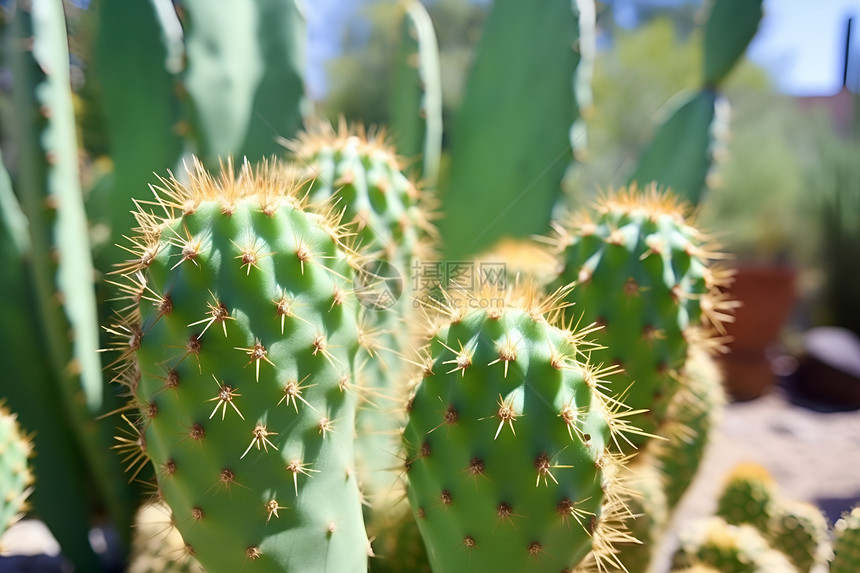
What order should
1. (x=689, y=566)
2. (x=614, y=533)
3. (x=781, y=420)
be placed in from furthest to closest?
1. (x=781, y=420)
2. (x=689, y=566)
3. (x=614, y=533)

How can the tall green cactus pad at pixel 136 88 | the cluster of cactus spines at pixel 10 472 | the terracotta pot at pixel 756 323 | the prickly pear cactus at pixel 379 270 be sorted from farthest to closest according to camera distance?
the terracotta pot at pixel 756 323 → the tall green cactus pad at pixel 136 88 → the prickly pear cactus at pixel 379 270 → the cluster of cactus spines at pixel 10 472

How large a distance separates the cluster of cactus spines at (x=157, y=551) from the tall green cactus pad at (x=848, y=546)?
1.31 meters

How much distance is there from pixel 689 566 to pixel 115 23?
2.03 m

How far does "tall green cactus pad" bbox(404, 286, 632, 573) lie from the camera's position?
98 cm

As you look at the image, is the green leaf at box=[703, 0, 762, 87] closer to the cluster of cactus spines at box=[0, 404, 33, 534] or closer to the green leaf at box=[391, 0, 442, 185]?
the green leaf at box=[391, 0, 442, 185]

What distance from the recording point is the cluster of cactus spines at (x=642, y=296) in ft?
4.39

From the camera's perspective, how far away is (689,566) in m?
1.71

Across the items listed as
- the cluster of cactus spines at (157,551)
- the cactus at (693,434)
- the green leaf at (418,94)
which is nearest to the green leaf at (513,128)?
the green leaf at (418,94)

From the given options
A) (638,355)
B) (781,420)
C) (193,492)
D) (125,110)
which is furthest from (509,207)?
(781,420)

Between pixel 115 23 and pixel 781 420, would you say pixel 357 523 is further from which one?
pixel 781 420

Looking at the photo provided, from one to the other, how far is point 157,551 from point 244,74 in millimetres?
1284

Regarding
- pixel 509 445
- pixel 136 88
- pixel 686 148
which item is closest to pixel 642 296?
pixel 509 445

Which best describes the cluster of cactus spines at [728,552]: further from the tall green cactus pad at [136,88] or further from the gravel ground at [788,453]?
the tall green cactus pad at [136,88]

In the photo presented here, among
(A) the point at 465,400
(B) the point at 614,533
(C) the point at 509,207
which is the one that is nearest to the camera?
(A) the point at 465,400
